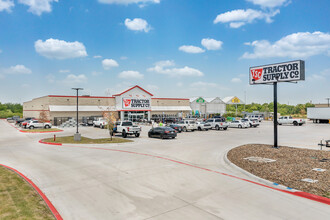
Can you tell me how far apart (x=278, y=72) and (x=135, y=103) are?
4363cm

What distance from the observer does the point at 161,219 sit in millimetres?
6922

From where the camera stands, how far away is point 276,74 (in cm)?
2034

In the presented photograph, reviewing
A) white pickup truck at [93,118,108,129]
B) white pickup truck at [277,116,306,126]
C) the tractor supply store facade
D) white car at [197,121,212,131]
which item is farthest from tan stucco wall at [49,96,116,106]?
white pickup truck at [277,116,306,126]

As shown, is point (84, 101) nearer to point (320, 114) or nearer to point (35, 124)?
point (35, 124)

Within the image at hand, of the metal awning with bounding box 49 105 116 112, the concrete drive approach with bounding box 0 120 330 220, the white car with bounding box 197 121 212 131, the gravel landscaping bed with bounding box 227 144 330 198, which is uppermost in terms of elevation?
the metal awning with bounding box 49 105 116 112

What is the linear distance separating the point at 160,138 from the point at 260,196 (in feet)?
66.3

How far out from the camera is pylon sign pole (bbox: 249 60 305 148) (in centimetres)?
1905

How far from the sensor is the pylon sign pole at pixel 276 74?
1905cm

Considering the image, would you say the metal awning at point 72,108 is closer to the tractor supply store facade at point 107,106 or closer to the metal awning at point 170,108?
the tractor supply store facade at point 107,106

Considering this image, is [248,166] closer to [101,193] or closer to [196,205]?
[196,205]

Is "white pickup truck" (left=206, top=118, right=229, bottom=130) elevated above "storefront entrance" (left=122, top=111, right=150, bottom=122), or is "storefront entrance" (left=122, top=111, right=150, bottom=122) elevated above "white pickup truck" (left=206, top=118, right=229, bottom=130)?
"storefront entrance" (left=122, top=111, right=150, bottom=122)

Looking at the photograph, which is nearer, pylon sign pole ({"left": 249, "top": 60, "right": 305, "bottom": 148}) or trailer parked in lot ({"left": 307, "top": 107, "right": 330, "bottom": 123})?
pylon sign pole ({"left": 249, "top": 60, "right": 305, "bottom": 148})

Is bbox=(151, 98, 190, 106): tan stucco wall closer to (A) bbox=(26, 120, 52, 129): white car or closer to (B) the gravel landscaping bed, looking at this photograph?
(A) bbox=(26, 120, 52, 129): white car

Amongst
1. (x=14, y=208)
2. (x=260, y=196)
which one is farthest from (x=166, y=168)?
(x=14, y=208)
